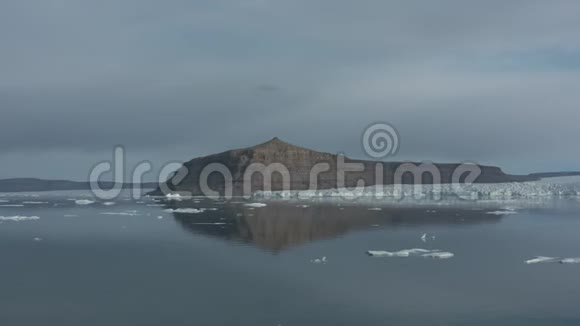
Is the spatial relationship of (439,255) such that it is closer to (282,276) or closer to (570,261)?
(570,261)

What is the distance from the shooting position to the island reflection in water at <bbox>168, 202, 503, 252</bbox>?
70.0 ft

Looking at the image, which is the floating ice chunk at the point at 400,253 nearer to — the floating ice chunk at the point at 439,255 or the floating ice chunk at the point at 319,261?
the floating ice chunk at the point at 439,255

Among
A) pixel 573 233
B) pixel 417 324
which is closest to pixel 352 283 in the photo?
pixel 417 324

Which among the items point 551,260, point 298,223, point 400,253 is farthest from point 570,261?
point 298,223

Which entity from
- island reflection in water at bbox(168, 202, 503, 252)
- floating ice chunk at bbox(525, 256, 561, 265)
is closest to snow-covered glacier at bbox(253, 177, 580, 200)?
island reflection in water at bbox(168, 202, 503, 252)

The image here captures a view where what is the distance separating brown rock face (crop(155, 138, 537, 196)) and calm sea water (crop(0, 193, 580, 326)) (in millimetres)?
35487

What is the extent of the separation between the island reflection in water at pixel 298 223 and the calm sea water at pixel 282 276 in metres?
0.14

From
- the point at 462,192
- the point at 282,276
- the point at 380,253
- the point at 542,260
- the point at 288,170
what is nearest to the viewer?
the point at 282,276

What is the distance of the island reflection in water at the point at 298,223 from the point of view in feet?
70.0

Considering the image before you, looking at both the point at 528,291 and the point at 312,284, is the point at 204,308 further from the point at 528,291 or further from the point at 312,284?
the point at 528,291

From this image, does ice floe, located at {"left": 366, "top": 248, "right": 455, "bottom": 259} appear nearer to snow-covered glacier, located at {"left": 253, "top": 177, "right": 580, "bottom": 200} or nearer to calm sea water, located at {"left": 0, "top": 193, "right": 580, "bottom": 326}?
calm sea water, located at {"left": 0, "top": 193, "right": 580, "bottom": 326}

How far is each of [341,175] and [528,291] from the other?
164 feet

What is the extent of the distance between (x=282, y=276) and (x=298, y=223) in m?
12.6

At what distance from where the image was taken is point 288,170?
205 ft
